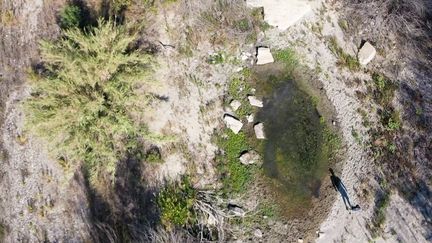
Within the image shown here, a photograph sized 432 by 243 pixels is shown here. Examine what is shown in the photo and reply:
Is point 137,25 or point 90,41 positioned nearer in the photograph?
point 90,41

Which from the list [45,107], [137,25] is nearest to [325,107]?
[137,25]

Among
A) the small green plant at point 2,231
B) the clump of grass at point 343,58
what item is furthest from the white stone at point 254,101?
the small green plant at point 2,231

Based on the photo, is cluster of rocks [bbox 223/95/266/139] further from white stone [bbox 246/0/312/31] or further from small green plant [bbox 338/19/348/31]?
small green plant [bbox 338/19/348/31]

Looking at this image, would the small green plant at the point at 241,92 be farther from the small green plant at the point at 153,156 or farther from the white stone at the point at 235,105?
the small green plant at the point at 153,156

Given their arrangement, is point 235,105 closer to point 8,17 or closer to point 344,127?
point 344,127

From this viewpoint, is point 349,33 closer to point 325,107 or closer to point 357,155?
point 325,107

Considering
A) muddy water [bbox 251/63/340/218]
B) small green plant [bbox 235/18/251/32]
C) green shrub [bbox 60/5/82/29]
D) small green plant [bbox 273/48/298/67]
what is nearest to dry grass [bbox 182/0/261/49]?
small green plant [bbox 235/18/251/32]
